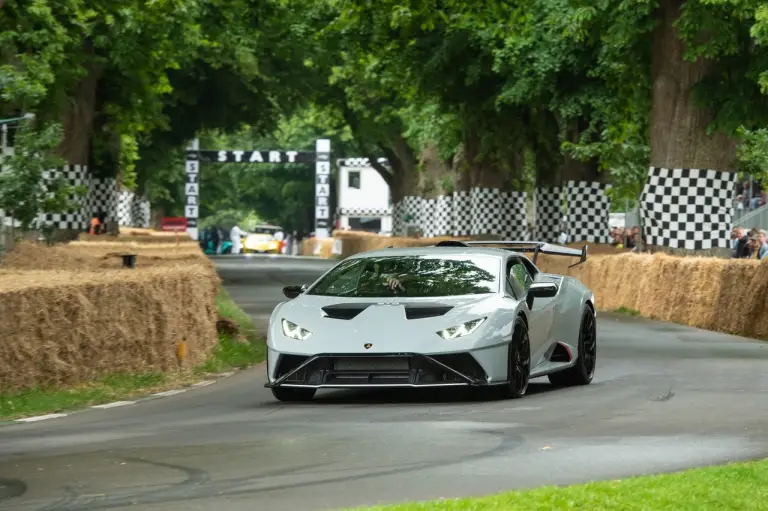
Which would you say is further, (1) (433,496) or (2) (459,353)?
(2) (459,353)

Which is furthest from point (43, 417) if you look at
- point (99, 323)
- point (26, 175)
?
point (26, 175)

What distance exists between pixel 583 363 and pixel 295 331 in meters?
3.06

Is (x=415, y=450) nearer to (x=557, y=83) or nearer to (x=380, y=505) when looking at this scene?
(x=380, y=505)

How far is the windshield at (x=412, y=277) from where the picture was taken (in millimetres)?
15211

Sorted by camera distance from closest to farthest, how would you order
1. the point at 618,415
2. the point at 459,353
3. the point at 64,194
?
the point at 618,415 → the point at 459,353 → the point at 64,194

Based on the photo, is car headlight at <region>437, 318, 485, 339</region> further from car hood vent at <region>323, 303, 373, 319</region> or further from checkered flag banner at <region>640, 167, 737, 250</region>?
checkered flag banner at <region>640, 167, 737, 250</region>

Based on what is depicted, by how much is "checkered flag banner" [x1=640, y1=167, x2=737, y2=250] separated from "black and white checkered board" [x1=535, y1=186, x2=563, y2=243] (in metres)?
18.2

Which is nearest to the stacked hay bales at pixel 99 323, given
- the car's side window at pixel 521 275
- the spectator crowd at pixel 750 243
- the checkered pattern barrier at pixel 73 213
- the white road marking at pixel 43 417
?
the white road marking at pixel 43 417

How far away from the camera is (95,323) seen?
53.3ft

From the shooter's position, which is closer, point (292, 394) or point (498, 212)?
point (292, 394)

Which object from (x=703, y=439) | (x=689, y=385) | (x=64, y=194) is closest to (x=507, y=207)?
(x=64, y=194)

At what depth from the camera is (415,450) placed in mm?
10961

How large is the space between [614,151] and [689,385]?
87.2 ft

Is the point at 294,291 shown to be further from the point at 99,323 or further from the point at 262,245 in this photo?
the point at 262,245
